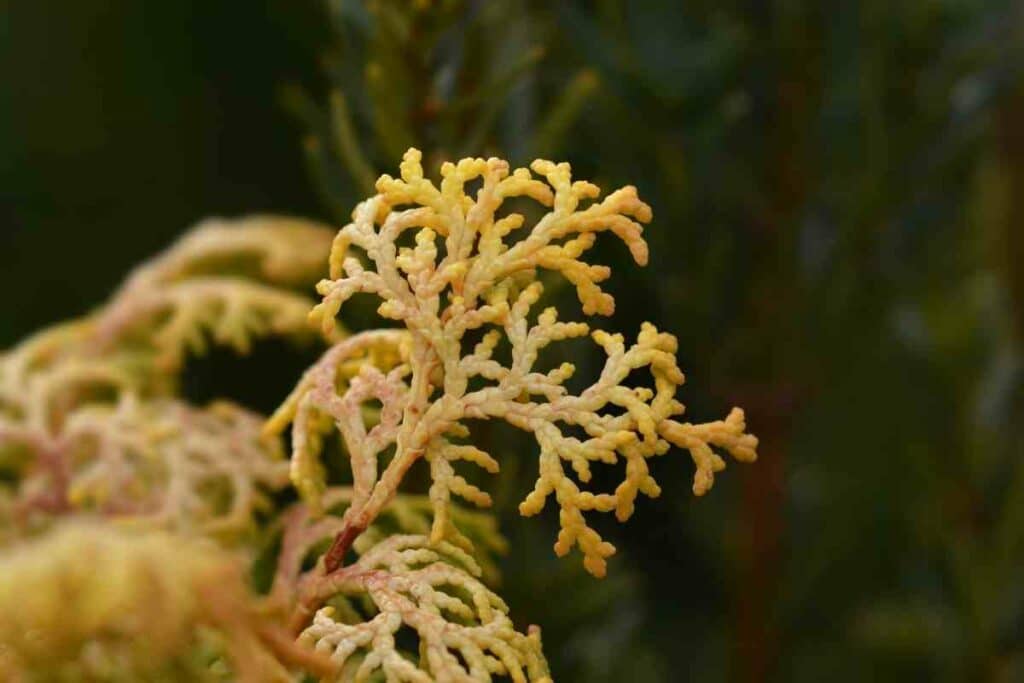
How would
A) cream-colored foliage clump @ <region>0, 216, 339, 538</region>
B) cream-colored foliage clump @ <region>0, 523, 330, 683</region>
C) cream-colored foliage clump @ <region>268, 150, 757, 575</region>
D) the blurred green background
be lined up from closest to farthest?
cream-colored foliage clump @ <region>0, 523, 330, 683</region>, cream-colored foliage clump @ <region>268, 150, 757, 575</region>, cream-colored foliage clump @ <region>0, 216, 339, 538</region>, the blurred green background

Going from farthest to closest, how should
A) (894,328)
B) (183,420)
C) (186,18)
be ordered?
(894,328)
(186,18)
(183,420)

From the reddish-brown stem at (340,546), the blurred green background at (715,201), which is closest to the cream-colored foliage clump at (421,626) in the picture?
the reddish-brown stem at (340,546)

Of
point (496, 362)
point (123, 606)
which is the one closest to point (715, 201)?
point (496, 362)

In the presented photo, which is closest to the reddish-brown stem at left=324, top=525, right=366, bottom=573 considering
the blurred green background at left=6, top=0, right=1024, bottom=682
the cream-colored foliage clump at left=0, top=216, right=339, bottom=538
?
the cream-colored foliage clump at left=0, top=216, right=339, bottom=538

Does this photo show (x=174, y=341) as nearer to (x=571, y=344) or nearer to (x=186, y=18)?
(x=571, y=344)

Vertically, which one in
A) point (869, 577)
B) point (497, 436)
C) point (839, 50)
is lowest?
point (497, 436)

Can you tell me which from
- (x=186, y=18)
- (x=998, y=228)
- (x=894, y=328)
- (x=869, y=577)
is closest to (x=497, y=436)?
(x=186, y=18)

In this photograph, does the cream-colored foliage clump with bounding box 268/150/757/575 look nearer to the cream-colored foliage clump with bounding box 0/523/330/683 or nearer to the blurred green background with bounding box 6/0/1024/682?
the cream-colored foliage clump with bounding box 0/523/330/683

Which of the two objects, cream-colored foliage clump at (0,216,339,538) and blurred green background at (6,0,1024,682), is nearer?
cream-colored foliage clump at (0,216,339,538)
